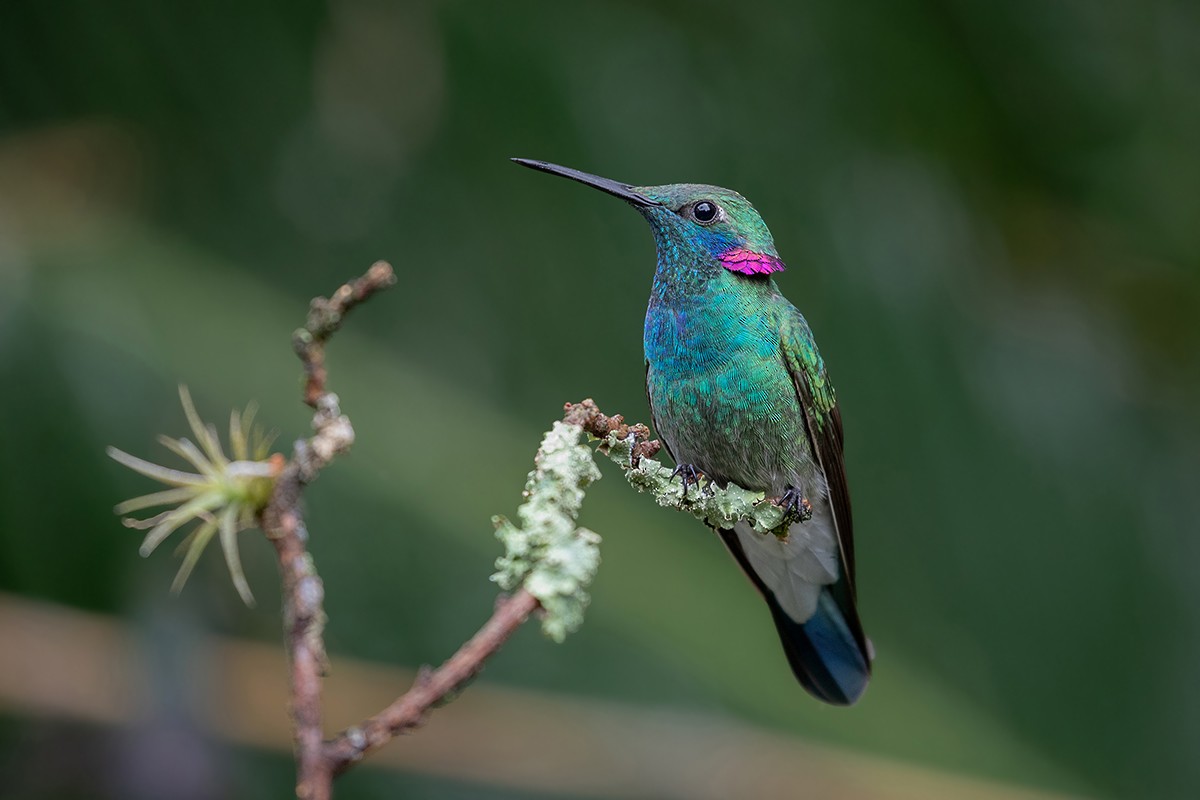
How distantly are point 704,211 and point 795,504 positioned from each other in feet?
2.23

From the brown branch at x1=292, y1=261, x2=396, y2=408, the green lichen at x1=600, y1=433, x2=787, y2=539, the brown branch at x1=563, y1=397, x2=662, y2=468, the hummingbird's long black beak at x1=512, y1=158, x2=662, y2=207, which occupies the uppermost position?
the hummingbird's long black beak at x1=512, y1=158, x2=662, y2=207

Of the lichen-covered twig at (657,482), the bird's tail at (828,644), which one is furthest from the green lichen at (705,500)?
the bird's tail at (828,644)

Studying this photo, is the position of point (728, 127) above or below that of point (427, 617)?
above

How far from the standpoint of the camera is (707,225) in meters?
2.56

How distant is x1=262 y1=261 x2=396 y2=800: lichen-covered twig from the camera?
1.98 feet

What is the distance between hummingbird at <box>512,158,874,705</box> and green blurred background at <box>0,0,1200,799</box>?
0.59 m

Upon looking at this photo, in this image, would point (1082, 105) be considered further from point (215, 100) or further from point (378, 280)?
point (378, 280)

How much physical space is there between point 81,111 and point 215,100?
14.0 inches

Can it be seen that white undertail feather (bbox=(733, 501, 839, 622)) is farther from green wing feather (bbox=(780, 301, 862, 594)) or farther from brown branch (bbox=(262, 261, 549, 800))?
brown branch (bbox=(262, 261, 549, 800))

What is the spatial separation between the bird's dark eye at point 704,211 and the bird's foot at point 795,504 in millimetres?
604

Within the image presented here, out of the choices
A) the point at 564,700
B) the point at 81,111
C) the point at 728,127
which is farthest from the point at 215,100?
the point at 564,700

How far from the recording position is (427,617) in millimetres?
2990

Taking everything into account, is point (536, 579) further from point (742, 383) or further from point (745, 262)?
point (745, 262)

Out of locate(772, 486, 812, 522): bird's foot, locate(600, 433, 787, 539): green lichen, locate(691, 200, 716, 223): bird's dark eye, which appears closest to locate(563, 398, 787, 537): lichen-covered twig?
locate(600, 433, 787, 539): green lichen
